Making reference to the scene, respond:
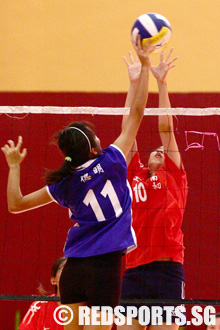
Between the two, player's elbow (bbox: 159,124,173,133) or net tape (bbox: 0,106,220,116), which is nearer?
player's elbow (bbox: 159,124,173,133)

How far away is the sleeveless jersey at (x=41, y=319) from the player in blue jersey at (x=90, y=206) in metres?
1.79

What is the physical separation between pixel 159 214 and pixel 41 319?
1.40 m

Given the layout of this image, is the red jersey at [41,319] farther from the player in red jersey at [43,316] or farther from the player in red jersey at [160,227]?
the player in red jersey at [160,227]

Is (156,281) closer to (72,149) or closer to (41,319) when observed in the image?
(41,319)

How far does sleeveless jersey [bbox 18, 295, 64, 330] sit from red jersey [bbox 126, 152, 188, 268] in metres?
0.93

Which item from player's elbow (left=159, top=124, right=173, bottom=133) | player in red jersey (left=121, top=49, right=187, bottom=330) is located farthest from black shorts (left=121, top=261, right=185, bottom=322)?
player's elbow (left=159, top=124, right=173, bottom=133)

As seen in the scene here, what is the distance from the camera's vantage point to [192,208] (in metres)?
5.68

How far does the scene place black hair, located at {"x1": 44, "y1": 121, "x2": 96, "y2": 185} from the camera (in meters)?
2.69

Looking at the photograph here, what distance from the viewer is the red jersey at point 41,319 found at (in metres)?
4.34

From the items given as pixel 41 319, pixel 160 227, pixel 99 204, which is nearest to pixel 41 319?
pixel 41 319

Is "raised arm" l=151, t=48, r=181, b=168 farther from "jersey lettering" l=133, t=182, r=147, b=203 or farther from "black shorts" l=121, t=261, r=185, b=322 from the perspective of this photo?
"black shorts" l=121, t=261, r=185, b=322

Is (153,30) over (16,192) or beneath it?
over

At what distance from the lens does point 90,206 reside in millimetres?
2656

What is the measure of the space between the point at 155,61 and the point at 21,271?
2.83 metres
